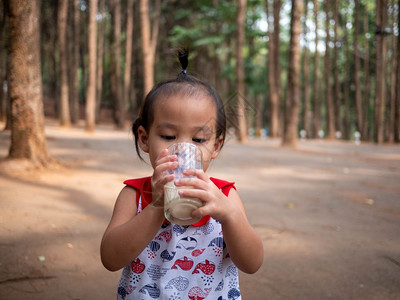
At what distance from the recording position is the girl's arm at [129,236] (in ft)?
4.52

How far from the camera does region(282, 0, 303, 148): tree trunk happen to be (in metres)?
12.1

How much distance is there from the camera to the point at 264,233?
3506 mm

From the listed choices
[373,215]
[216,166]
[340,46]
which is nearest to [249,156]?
[216,166]

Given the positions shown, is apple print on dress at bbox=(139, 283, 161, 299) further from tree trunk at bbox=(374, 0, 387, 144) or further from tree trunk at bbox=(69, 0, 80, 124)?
tree trunk at bbox=(374, 0, 387, 144)

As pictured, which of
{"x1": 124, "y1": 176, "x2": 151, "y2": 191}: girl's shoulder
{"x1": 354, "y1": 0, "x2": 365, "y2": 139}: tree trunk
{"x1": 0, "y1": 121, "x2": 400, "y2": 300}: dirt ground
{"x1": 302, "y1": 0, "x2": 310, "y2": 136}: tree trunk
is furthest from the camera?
{"x1": 302, "y1": 0, "x2": 310, "y2": 136}: tree trunk

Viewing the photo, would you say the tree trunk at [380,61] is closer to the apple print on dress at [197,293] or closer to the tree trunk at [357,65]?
the tree trunk at [357,65]

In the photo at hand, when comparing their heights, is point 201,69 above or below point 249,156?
above

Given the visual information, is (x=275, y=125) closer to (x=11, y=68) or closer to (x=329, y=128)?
(x=329, y=128)

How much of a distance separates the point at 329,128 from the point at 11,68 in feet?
76.4

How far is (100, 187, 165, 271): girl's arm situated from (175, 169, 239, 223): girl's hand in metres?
0.20

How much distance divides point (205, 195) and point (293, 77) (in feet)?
39.9

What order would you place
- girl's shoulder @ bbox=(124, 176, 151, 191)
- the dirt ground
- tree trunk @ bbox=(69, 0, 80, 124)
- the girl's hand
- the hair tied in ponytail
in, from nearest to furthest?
the girl's hand, girl's shoulder @ bbox=(124, 176, 151, 191), the hair tied in ponytail, the dirt ground, tree trunk @ bbox=(69, 0, 80, 124)

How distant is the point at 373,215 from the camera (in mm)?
4250

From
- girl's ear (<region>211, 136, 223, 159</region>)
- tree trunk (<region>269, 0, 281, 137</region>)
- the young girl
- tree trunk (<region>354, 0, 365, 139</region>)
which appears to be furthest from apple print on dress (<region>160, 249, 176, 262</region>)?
tree trunk (<region>354, 0, 365, 139</region>)
